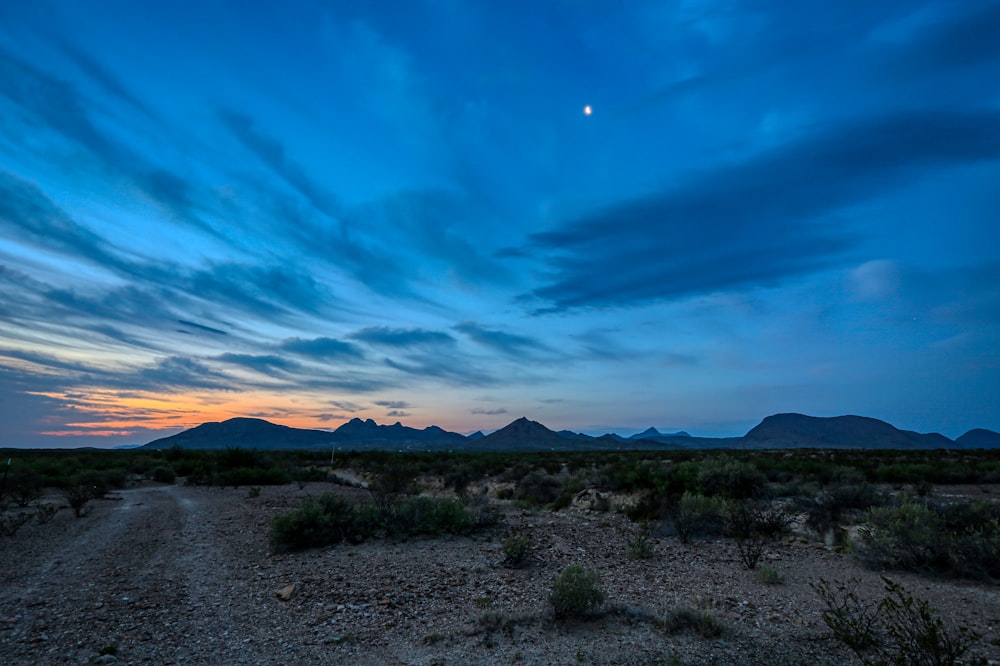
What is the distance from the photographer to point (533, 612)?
7488 millimetres

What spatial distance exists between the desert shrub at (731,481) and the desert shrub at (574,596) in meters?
11.3

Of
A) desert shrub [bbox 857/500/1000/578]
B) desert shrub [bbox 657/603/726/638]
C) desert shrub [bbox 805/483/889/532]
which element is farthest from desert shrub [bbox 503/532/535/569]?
desert shrub [bbox 805/483/889/532]

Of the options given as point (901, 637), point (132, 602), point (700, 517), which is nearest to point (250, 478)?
point (132, 602)

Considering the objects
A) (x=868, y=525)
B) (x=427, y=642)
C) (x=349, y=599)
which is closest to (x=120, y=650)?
(x=349, y=599)

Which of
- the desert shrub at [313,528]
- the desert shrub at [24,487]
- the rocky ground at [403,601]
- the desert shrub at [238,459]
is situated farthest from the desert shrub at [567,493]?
the desert shrub at [238,459]

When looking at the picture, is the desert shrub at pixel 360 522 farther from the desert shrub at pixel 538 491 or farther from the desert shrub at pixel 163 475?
the desert shrub at pixel 163 475

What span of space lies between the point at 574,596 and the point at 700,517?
24.1 feet

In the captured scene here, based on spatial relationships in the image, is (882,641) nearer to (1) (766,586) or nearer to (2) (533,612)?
(1) (766,586)

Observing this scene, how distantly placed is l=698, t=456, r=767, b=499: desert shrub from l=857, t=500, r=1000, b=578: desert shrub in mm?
6196

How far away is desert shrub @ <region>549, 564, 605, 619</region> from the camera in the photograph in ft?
23.7

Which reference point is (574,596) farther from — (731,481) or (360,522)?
(731,481)

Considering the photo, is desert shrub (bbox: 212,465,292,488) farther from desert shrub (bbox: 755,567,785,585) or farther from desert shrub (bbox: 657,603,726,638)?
desert shrub (bbox: 657,603,726,638)

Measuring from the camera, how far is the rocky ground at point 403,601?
20.5 feet

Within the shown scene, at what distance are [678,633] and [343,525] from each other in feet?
26.7
